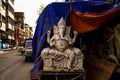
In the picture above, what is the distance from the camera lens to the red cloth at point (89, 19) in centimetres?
1120

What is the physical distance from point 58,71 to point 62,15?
244 centimetres

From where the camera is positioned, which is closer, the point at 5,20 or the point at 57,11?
the point at 57,11

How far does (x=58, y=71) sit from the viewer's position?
1098 cm

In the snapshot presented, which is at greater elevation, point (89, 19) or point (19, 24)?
point (19, 24)

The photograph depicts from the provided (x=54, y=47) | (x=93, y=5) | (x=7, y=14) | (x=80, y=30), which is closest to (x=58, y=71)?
(x=54, y=47)

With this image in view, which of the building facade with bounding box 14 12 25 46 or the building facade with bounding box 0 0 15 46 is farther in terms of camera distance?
the building facade with bounding box 14 12 25 46

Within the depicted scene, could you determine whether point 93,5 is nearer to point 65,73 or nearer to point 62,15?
point 62,15

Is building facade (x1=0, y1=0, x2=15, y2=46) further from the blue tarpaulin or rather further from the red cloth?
the red cloth

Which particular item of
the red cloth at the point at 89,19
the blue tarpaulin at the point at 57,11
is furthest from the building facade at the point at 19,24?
the red cloth at the point at 89,19

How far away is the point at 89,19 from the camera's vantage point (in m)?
11.7

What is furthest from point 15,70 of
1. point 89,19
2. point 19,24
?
point 19,24

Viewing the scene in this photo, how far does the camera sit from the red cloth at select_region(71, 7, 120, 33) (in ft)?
36.8

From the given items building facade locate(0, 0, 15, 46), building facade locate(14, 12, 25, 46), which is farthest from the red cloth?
building facade locate(14, 12, 25, 46)

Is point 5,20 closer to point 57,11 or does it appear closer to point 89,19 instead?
point 57,11
